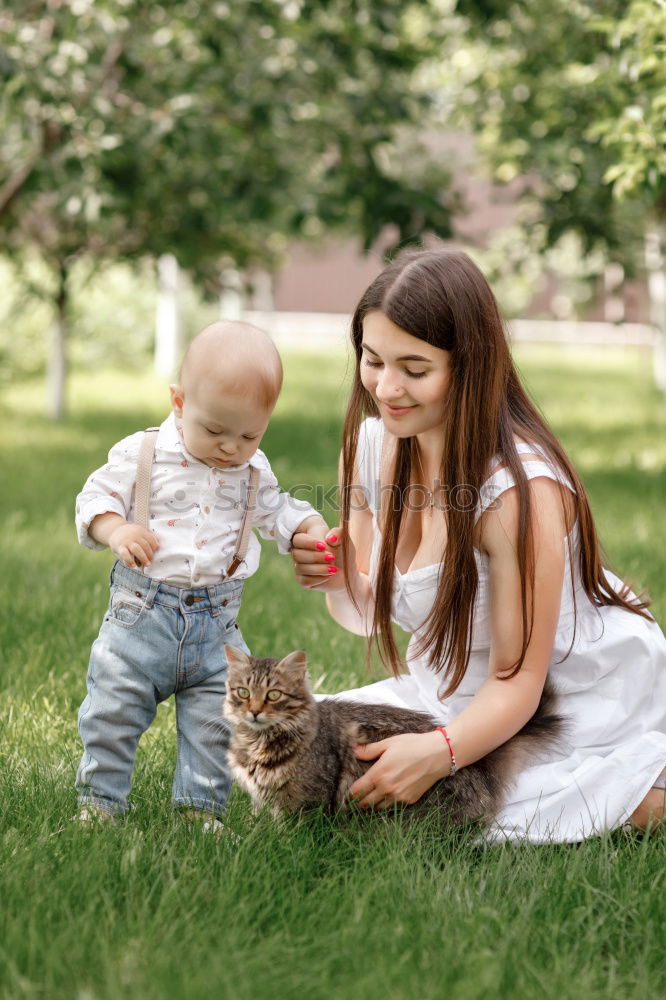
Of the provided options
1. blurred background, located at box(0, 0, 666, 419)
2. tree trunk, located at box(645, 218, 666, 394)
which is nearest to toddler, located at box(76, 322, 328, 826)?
blurred background, located at box(0, 0, 666, 419)

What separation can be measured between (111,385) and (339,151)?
7585mm

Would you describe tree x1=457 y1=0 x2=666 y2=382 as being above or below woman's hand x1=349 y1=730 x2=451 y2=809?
above

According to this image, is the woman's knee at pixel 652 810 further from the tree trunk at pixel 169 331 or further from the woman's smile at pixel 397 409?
the tree trunk at pixel 169 331

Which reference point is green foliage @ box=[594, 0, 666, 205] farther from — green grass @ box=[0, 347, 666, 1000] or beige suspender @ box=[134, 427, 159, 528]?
beige suspender @ box=[134, 427, 159, 528]

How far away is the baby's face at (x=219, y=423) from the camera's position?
286 centimetres

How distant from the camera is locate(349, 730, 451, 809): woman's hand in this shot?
293cm

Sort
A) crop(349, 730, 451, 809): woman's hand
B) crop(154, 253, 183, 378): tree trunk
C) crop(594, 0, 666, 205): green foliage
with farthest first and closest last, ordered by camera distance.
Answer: crop(154, 253, 183, 378): tree trunk, crop(594, 0, 666, 205): green foliage, crop(349, 730, 451, 809): woman's hand

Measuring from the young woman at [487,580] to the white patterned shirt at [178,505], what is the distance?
0.26m

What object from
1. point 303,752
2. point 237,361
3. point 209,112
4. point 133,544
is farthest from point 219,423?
point 209,112

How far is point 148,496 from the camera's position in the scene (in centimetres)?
299

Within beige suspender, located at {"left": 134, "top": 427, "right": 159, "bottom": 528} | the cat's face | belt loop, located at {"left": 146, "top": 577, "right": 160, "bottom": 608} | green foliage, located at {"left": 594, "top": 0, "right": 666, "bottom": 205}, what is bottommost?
the cat's face

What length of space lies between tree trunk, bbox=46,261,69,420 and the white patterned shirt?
922 centimetres

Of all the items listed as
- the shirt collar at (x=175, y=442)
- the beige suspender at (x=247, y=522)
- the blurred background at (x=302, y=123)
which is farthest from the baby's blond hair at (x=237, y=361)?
the blurred background at (x=302, y=123)

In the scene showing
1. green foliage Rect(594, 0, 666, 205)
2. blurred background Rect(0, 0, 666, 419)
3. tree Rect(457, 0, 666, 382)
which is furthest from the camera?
blurred background Rect(0, 0, 666, 419)
